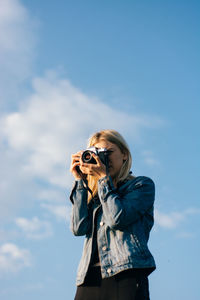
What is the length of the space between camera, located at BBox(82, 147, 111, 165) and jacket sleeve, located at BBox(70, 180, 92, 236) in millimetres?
304

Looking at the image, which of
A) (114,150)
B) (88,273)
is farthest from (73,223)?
(114,150)

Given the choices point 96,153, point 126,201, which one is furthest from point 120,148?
point 126,201

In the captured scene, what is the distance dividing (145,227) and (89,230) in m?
0.63

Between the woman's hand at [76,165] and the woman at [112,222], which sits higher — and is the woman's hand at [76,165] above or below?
above

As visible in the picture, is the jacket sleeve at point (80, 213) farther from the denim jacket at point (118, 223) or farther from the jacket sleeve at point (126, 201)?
the jacket sleeve at point (126, 201)

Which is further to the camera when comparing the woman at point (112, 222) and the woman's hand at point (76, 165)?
the woman's hand at point (76, 165)

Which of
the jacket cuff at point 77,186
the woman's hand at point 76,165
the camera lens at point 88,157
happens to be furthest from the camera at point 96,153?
the jacket cuff at point 77,186

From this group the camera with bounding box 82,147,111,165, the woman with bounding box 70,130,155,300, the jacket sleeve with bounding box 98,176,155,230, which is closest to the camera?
the woman with bounding box 70,130,155,300

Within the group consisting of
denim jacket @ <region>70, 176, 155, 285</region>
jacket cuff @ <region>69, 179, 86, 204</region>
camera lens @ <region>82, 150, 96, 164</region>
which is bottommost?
denim jacket @ <region>70, 176, 155, 285</region>

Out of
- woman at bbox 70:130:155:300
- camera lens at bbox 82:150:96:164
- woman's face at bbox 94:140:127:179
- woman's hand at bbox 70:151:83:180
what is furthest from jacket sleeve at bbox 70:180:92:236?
woman's face at bbox 94:140:127:179

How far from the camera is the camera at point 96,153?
441 cm

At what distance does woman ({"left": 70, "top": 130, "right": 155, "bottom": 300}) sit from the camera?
3779 mm

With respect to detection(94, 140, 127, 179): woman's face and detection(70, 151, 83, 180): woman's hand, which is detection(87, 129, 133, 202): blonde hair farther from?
detection(70, 151, 83, 180): woman's hand

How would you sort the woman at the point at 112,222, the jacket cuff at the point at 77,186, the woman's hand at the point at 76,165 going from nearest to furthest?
the woman at the point at 112,222, the jacket cuff at the point at 77,186, the woman's hand at the point at 76,165
